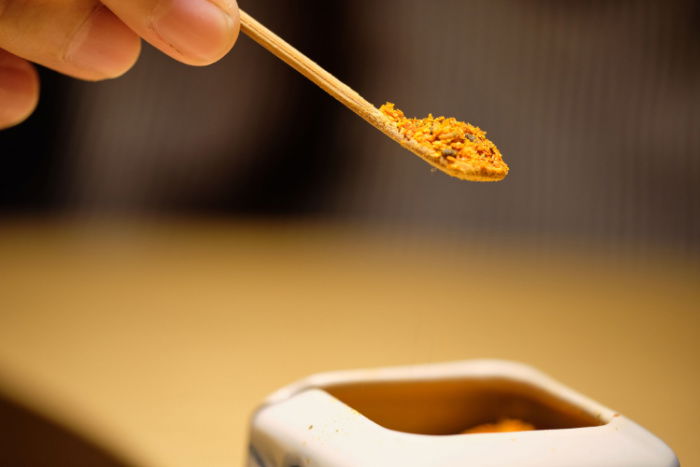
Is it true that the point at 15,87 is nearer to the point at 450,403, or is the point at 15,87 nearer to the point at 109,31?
the point at 109,31

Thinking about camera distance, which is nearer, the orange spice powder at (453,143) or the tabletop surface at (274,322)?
the orange spice powder at (453,143)

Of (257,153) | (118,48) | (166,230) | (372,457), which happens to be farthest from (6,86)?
(257,153)

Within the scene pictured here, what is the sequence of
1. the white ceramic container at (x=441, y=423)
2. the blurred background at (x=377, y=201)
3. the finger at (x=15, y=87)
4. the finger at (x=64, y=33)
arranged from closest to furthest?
the white ceramic container at (x=441, y=423) < the finger at (x=64, y=33) < the finger at (x=15, y=87) < the blurred background at (x=377, y=201)

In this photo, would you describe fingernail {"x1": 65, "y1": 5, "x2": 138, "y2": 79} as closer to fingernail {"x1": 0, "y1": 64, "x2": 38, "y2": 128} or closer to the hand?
the hand

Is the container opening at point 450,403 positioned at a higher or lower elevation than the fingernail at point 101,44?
lower

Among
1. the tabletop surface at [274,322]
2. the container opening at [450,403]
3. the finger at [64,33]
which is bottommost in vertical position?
the tabletop surface at [274,322]

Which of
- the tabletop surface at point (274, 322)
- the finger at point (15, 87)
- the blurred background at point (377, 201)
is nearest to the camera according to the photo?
the finger at point (15, 87)

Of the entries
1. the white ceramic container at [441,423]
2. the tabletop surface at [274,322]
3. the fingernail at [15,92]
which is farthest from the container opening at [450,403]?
the fingernail at [15,92]

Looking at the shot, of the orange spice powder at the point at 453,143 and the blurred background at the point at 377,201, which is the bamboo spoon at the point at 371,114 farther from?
the blurred background at the point at 377,201
